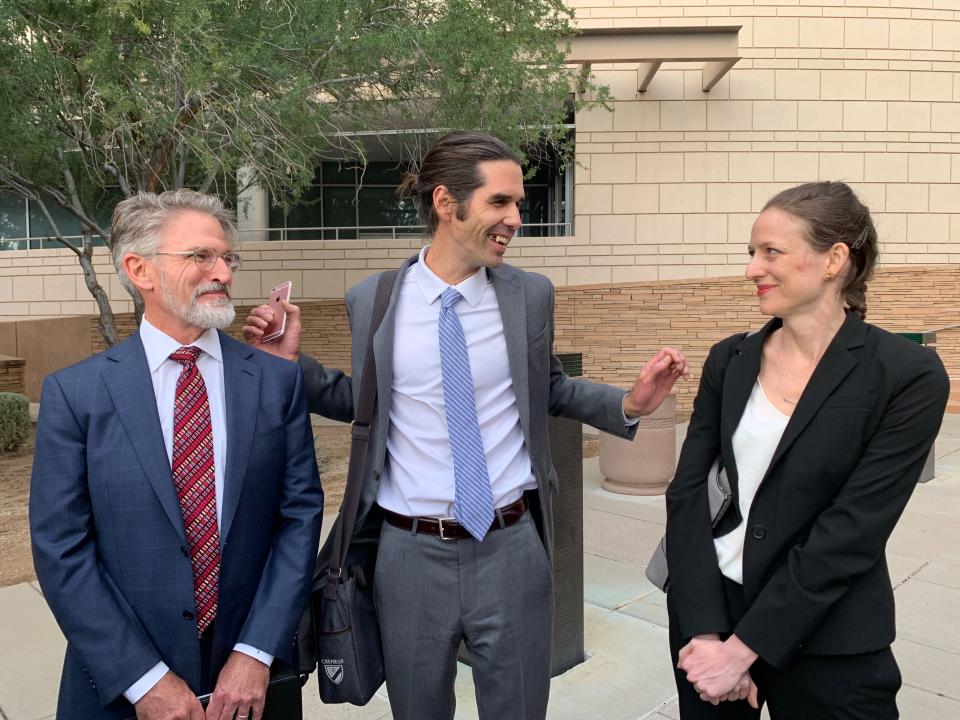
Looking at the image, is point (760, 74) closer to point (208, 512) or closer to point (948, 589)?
point (948, 589)

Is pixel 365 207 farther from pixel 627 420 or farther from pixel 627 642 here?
pixel 627 420

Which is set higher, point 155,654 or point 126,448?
point 126,448

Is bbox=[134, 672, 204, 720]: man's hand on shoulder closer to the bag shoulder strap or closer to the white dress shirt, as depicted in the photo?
the white dress shirt

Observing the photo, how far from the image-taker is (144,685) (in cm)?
184

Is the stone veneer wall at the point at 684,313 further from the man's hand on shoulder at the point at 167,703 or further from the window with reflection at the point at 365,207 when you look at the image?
the man's hand on shoulder at the point at 167,703

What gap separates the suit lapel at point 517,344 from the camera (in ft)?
7.47

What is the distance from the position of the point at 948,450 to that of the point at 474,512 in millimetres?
9597

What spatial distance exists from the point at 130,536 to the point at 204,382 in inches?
16.2

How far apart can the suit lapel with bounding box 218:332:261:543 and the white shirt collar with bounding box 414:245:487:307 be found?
531 mm

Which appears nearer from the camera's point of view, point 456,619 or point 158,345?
point 158,345

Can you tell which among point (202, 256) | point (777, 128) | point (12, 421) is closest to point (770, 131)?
point (777, 128)

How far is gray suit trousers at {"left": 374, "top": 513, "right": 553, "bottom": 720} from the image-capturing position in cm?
219

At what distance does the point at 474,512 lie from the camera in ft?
7.02

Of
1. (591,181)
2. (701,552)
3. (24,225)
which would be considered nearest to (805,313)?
(701,552)
